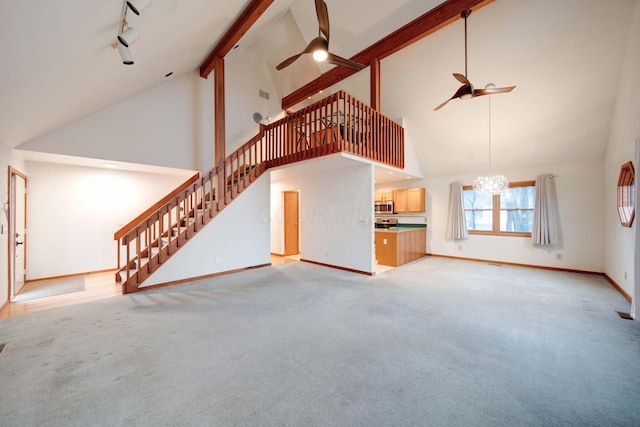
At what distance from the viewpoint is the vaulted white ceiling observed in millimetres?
2361

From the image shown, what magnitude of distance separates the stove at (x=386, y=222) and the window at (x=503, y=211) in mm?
2005

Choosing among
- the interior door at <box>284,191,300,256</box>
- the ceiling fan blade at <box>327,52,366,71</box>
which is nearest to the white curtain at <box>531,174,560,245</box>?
the ceiling fan blade at <box>327,52,366,71</box>

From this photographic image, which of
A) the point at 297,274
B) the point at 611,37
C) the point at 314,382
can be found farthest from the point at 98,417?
the point at 611,37

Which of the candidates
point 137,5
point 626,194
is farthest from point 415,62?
point 137,5

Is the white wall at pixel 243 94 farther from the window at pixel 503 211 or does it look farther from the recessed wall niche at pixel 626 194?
the recessed wall niche at pixel 626 194

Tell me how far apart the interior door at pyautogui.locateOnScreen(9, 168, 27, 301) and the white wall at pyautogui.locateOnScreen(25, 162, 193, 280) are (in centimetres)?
16

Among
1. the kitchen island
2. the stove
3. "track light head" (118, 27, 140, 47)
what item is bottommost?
the kitchen island

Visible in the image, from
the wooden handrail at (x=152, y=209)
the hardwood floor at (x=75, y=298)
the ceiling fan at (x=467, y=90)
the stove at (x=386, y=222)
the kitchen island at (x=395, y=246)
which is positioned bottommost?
the hardwood floor at (x=75, y=298)

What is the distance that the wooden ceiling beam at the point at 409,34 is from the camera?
412 centimetres

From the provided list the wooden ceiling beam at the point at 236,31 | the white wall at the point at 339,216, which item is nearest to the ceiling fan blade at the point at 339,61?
the wooden ceiling beam at the point at 236,31

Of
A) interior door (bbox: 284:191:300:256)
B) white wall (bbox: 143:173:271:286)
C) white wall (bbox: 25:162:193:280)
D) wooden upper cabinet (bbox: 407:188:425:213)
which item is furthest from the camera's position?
interior door (bbox: 284:191:300:256)

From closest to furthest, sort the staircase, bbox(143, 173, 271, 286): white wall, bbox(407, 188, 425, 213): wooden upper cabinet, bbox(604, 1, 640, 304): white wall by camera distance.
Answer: bbox(604, 1, 640, 304): white wall, the staircase, bbox(143, 173, 271, 286): white wall, bbox(407, 188, 425, 213): wooden upper cabinet

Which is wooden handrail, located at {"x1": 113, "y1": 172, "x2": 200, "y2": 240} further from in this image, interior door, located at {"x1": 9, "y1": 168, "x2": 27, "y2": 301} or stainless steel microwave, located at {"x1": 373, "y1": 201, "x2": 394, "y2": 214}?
stainless steel microwave, located at {"x1": 373, "y1": 201, "x2": 394, "y2": 214}

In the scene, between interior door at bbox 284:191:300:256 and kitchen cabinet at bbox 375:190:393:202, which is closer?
interior door at bbox 284:191:300:256
